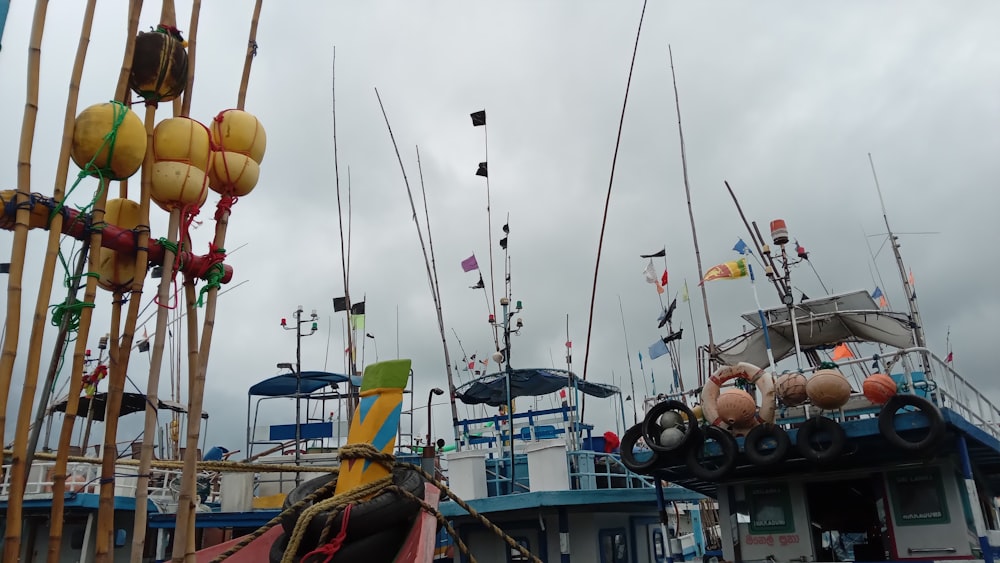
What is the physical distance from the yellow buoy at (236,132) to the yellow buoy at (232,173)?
6 cm

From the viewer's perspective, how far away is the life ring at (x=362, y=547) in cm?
405

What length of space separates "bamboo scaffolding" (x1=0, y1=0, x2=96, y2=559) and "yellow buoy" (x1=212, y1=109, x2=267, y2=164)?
959 millimetres

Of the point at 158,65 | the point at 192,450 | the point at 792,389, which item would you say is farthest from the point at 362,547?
the point at 792,389

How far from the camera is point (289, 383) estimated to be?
17.3 metres

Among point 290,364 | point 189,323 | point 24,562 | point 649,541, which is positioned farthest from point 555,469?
point 24,562

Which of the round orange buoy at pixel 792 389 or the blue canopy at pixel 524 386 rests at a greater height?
the blue canopy at pixel 524 386

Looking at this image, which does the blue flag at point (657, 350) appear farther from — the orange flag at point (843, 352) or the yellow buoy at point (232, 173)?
the yellow buoy at point (232, 173)

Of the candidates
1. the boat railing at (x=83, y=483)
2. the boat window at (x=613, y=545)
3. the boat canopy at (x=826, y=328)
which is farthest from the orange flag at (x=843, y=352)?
the boat railing at (x=83, y=483)

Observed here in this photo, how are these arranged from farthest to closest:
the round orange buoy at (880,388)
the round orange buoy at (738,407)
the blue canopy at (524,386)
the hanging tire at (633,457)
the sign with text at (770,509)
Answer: the blue canopy at (524,386) → the sign with text at (770,509) → the hanging tire at (633,457) → the round orange buoy at (738,407) → the round orange buoy at (880,388)

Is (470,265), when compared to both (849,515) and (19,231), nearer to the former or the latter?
(849,515)

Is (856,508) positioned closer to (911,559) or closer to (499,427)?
(911,559)

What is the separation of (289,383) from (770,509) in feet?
37.7

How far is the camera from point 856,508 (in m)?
15.8

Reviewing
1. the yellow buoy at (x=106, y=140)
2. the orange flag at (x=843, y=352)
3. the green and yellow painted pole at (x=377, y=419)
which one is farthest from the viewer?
the orange flag at (x=843, y=352)
